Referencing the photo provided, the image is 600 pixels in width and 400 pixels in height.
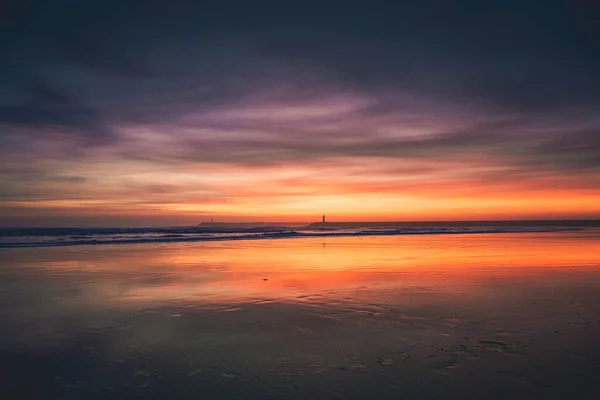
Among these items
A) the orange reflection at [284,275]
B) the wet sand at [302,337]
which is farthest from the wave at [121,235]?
the wet sand at [302,337]

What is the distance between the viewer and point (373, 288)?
13.3 metres

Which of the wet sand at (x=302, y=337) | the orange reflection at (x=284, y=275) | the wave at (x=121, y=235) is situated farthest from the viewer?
the wave at (x=121, y=235)

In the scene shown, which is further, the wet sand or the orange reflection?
the orange reflection

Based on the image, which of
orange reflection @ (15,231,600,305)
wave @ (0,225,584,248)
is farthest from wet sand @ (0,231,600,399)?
wave @ (0,225,584,248)

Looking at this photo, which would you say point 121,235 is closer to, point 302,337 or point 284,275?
point 284,275

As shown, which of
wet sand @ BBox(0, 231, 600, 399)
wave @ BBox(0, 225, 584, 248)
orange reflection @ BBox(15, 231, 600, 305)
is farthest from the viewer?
wave @ BBox(0, 225, 584, 248)

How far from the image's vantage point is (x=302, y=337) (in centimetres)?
816

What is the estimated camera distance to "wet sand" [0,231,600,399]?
→ 5797mm

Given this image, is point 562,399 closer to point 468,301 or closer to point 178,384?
point 178,384

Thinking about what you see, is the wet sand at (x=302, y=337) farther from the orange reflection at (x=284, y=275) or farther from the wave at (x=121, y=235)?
the wave at (x=121, y=235)

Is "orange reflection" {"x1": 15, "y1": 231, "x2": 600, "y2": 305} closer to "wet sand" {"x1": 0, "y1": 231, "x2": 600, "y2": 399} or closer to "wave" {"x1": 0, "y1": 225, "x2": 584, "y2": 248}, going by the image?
"wet sand" {"x1": 0, "y1": 231, "x2": 600, "y2": 399}

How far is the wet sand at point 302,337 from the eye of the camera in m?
5.80

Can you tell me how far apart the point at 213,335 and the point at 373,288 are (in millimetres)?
6354

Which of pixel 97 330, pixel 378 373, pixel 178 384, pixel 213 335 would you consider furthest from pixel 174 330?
pixel 378 373
